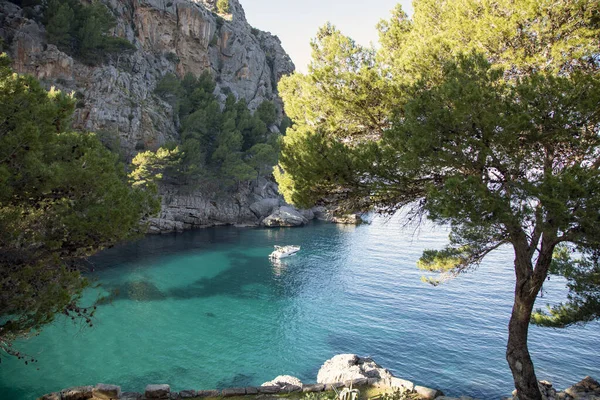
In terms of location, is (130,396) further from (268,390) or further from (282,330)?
(282,330)

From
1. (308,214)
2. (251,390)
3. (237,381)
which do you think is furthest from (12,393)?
(308,214)

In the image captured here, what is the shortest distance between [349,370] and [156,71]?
5000 cm

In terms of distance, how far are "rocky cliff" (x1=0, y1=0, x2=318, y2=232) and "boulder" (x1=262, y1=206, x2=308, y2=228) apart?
1.63 m

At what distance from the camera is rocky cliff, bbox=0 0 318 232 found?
36125mm

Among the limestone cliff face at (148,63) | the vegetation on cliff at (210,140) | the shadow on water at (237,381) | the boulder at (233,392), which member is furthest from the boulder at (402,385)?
the limestone cliff face at (148,63)

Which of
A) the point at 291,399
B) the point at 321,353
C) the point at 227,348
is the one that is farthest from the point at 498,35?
the point at 227,348

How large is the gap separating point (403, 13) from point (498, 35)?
135 inches

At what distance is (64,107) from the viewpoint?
991 centimetres

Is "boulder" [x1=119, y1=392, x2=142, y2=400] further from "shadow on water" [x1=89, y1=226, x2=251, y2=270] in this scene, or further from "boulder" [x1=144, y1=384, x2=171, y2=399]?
"shadow on water" [x1=89, y1=226, x2=251, y2=270]

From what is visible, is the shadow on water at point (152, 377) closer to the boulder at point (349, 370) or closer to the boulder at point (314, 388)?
the boulder at point (349, 370)

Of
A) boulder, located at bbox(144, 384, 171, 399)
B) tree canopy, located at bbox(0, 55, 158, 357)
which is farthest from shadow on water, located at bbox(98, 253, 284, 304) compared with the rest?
tree canopy, located at bbox(0, 55, 158, 357)

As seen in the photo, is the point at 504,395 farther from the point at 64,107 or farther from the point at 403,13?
the point at 64,107

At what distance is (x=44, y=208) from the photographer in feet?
28.1

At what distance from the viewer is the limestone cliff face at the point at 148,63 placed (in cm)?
3591
